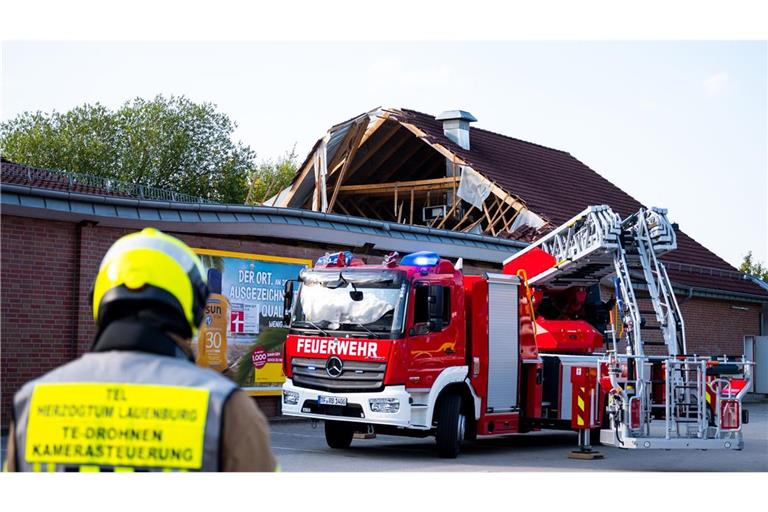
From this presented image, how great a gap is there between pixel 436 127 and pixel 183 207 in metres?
13.8

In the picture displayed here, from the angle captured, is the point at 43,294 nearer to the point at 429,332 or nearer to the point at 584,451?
the point at 429,332

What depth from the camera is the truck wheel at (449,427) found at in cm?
1387

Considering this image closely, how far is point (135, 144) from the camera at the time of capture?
5412 centimetres

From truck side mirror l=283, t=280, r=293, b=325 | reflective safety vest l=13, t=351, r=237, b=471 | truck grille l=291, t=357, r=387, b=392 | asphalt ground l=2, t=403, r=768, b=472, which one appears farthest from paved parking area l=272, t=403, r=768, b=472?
reflective safety vest l=13, t=351, r=237, b=471

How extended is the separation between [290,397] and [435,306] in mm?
2254

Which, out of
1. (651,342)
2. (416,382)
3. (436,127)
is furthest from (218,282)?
(436,127)

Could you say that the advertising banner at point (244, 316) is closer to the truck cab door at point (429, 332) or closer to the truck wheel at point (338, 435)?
the truck wheel at point (338, 435)

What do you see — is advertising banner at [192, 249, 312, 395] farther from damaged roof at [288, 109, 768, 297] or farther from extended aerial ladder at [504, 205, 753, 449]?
damaged roof at [288, 109, 768, 297]

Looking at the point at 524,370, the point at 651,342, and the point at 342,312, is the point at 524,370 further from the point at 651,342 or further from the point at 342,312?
the point at 342,312

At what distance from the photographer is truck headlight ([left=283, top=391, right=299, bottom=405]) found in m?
14.0

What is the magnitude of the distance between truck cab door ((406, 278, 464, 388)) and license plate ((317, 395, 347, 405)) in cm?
84

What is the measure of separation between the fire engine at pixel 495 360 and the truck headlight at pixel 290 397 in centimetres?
2

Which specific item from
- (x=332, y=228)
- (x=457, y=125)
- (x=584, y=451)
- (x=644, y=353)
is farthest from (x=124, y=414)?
(x=457, y=125)

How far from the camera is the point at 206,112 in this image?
55469 mm
